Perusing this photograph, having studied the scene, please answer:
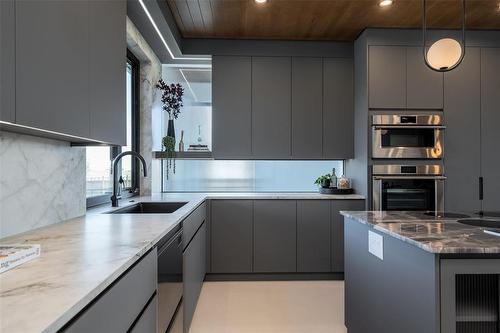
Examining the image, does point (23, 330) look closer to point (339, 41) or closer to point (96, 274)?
point (96, 274)

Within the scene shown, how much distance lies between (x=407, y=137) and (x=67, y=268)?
345cm

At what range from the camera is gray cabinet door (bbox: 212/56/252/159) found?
377 cm

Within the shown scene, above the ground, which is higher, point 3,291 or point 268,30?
point 268,30

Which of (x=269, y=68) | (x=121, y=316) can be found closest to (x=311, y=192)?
(x=269, y=68)

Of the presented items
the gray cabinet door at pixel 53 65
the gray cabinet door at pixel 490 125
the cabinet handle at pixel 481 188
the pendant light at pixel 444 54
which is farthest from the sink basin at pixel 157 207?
the gray cabinet door at pixel 490 125

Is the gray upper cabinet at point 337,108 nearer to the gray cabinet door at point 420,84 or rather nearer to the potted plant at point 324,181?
the potted plant at point 324,181

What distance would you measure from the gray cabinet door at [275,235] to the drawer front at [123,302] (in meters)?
2.16

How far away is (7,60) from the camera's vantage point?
0.98m

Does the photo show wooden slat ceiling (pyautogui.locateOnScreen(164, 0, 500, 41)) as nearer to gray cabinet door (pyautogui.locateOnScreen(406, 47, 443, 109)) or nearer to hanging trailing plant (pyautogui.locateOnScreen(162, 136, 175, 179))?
gray cabinet door (pyautogui.locateOnScreen(406, 47, 443, 109))

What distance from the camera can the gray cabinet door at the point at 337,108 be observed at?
3.82 m

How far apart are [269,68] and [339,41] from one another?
90cm

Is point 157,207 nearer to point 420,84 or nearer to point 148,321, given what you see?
point 148,321

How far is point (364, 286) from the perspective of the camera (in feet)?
6.48

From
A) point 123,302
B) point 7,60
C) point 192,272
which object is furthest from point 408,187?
point 7,60
